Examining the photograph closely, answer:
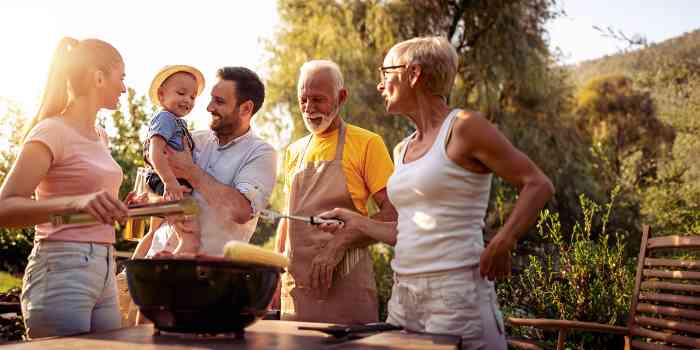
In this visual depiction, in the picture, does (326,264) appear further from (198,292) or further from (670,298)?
(670,298)

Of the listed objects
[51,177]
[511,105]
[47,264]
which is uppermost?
[511,105]

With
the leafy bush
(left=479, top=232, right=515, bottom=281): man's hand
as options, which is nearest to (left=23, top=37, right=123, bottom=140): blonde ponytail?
(left=479, top=232, right=515, bottom=281): man's hand

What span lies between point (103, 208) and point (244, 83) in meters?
1.05

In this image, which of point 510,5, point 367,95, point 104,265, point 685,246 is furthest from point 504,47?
point 104,265

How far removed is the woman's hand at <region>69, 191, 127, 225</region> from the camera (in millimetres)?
1769

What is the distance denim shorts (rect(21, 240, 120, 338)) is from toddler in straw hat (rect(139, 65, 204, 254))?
35cm

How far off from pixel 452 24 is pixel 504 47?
1127 mm

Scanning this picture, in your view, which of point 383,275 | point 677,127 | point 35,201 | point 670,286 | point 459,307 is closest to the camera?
point 35,201

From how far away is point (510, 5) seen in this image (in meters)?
14.2

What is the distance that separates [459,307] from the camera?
206 cm

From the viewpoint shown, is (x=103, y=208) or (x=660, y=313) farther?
(x=660, y=313)

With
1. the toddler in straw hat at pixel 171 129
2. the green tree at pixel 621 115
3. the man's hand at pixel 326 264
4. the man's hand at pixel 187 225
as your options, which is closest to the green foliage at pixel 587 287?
the man's hand at pixel 326 264

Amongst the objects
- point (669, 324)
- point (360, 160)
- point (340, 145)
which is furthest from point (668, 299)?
point (340, 145)

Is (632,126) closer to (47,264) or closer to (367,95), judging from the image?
(367,95)
